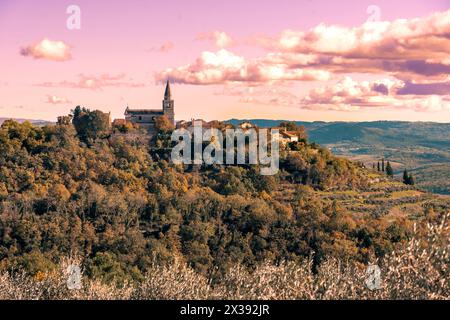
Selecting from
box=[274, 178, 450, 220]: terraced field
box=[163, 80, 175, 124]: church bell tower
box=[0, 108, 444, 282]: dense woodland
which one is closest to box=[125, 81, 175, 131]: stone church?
box=[163, 80, 175, 124]: church bell tower

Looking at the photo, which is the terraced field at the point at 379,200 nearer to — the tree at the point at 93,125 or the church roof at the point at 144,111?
the church roof at the point at 144,111

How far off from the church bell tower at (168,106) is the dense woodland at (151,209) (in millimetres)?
3961

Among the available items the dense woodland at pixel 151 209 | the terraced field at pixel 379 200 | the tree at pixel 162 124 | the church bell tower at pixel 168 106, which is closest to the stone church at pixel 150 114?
the church bell tower at pixel 168 106

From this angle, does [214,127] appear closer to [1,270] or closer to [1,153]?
[1,153]

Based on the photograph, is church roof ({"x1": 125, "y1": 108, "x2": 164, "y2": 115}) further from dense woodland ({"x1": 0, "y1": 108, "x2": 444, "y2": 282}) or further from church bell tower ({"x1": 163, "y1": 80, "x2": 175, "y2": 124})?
dense woodland ({"x1": 0, "y1": 108, "x2": 444, "y2": 282})

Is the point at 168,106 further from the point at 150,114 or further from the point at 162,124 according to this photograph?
the point at 162,124

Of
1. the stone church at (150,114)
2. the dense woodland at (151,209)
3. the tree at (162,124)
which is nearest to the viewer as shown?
the dense woodland at (151,209)

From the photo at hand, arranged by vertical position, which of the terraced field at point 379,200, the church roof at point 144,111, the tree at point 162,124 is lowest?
the terraced field at point 379,200

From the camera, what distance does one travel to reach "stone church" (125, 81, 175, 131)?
68519mm

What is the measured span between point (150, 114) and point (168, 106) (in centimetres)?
223

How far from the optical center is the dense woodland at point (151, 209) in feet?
153

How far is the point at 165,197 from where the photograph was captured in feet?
180
